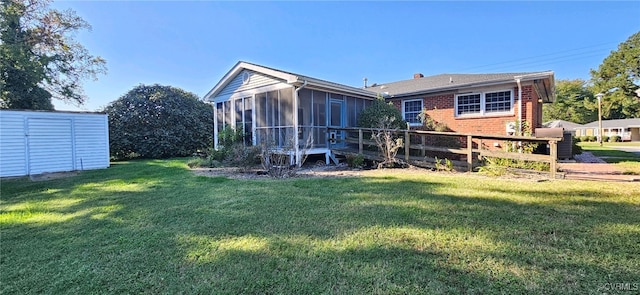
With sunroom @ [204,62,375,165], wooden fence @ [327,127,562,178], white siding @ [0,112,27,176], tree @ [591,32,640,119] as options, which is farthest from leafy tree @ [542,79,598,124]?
white siding @ [0,112,27,176]

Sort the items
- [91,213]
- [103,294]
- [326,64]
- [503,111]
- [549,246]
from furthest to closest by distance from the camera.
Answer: [326,64] → [503,111] → [91,213] → [549,246] → [103,294]

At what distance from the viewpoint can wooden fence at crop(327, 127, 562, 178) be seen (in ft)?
25.0

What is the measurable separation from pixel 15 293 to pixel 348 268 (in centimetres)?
283

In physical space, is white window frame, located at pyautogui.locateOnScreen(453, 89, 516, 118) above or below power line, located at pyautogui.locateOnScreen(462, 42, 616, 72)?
below

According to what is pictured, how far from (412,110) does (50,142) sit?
14.3 m

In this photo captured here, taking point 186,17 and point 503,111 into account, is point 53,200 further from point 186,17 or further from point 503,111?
point 503,111

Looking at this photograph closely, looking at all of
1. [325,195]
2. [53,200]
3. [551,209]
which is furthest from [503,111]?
[53,200]

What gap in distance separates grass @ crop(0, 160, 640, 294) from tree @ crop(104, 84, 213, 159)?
36.7 feet

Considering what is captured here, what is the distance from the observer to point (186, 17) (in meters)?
11.7

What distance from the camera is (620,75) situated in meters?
30.1

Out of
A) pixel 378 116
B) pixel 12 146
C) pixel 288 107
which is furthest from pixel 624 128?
pixel 12 146

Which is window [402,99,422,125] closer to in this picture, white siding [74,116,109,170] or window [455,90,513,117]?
window [455,90,513,117]

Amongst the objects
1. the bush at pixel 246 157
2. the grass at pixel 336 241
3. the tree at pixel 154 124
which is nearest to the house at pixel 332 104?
the bush at pixel 246 157

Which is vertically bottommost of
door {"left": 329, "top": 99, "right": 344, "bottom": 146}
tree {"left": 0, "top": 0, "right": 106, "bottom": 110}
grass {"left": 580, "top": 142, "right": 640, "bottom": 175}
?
grass {"left": 580, "top": 142, "right": 640, "bottom": 175}
